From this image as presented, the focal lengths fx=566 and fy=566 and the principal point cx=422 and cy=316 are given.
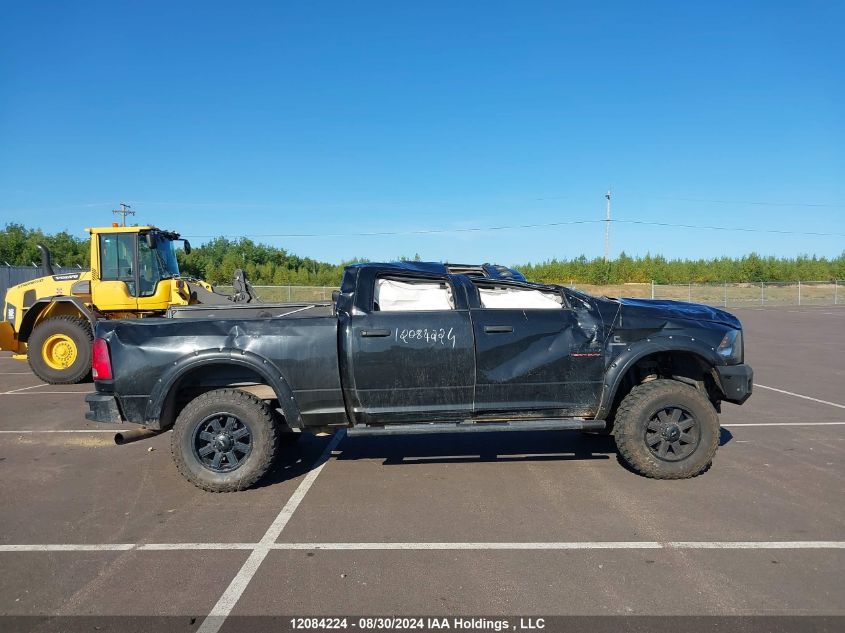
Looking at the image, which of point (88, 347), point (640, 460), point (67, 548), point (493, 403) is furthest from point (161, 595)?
point (88, 347)

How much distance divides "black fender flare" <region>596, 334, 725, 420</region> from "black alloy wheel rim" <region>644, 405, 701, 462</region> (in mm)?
450

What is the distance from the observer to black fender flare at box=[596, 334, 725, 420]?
4875 mm

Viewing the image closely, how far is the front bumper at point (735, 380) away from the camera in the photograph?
16.1 feet

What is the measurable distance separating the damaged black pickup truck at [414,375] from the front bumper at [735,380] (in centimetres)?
1

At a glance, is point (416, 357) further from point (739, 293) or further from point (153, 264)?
point (739, 293)

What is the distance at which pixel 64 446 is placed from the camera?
623 cm

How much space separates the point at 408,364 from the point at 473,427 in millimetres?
766

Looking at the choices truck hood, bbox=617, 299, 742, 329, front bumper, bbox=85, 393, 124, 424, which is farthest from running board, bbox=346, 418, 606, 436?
front bumper, bbox=85, 393, 124, 424

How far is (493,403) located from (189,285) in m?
8.44

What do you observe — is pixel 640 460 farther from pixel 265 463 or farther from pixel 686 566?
pixel 265 463

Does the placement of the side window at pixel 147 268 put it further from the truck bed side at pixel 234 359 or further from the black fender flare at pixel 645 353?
the black fender flare at pixel 645 353

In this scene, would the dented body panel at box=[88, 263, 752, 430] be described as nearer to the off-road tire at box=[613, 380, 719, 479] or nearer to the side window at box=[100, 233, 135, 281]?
the off-road tire at box=[613, 380, 719, 479]

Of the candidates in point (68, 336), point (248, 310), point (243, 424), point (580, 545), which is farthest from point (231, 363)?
point (68, 336)

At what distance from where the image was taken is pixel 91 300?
1089 cm
